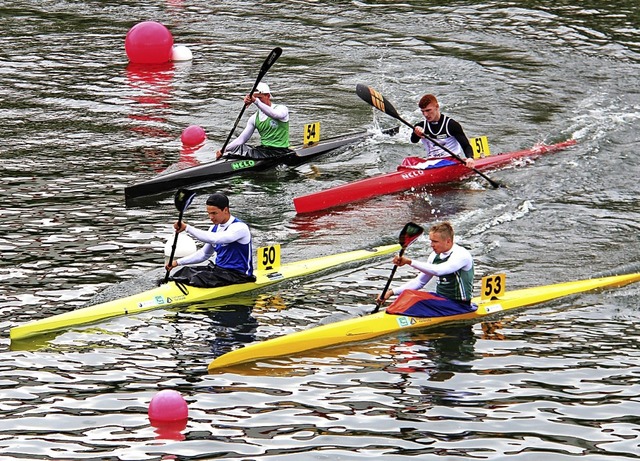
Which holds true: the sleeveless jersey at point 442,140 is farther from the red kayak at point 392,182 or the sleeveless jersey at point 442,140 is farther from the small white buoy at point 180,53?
the small white buoy at point 180,53

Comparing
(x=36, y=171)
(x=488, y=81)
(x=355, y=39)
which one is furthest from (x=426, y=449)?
(x=355, y=39)

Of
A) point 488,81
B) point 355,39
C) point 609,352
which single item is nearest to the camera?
point 609,352

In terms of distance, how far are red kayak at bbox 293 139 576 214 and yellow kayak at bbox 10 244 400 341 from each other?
2250mm

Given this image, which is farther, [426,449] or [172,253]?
[172,253]

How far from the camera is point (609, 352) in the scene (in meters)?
11.7

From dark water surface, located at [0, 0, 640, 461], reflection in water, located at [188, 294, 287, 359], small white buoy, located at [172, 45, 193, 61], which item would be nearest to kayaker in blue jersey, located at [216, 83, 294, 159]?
dark water surface, located at [0, 0, 640, 461]

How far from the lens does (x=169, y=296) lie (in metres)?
12.9

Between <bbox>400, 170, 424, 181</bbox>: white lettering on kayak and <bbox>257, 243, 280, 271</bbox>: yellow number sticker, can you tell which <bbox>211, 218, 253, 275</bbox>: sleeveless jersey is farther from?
<bbox>400, 170, 424, 181</bbox>: white lettering on kayak

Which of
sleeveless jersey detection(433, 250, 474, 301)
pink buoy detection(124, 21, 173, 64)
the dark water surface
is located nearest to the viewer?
the dark water surface

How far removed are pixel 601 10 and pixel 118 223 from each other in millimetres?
16871

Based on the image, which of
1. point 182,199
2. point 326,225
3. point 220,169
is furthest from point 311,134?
point 182,199

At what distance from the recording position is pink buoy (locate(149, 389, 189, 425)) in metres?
9.98

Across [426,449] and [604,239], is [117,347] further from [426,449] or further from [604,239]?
[604,239]

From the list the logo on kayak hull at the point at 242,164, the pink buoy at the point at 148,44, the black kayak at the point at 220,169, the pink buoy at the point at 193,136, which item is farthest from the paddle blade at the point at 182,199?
the pink buoy at the point at 148,44
